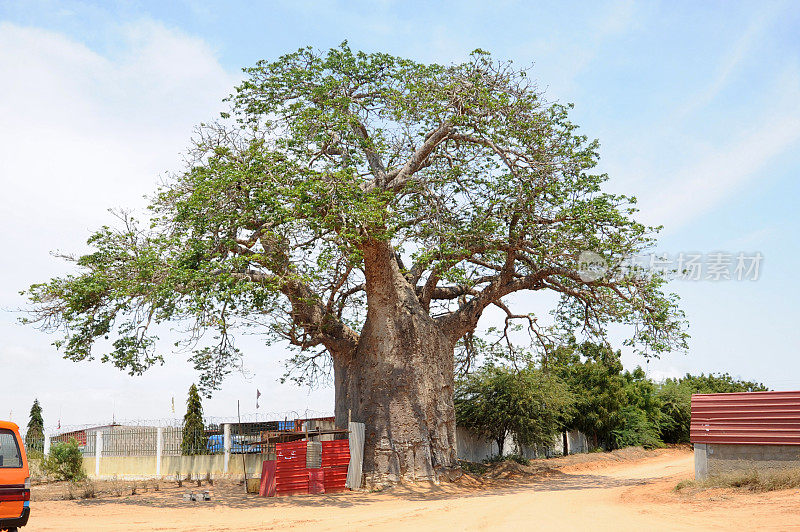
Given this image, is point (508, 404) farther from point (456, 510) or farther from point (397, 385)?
point (456, 510)

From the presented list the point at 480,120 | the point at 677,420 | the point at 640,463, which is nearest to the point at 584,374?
the point at 640,463

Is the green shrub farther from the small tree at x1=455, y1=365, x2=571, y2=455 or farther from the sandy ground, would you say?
the sandy ground

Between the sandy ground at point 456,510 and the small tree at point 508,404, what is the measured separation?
647 centimetres

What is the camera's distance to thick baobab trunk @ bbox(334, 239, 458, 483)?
17.4 m

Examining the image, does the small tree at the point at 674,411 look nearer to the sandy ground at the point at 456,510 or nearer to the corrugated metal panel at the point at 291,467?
the sandy ground at the point at 456,510

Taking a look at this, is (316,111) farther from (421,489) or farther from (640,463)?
(640,463)

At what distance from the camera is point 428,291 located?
19.2 metres

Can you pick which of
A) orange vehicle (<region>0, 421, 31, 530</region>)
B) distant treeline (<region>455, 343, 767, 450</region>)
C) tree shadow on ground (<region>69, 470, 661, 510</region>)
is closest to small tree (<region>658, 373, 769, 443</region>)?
distant treeline (<region>455, 343, 767, 450</region>)

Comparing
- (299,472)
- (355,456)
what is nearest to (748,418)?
(355,456)

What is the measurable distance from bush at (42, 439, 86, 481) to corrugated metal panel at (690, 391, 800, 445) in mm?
16910

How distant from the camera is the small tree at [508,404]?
82.2 ft

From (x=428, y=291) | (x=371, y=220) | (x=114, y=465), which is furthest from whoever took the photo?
(x=114, y=465)

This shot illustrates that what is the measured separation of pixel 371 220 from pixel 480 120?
4.33 m

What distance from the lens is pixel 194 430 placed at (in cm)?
2359
